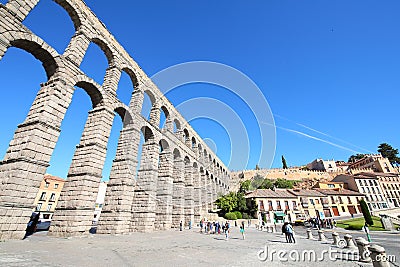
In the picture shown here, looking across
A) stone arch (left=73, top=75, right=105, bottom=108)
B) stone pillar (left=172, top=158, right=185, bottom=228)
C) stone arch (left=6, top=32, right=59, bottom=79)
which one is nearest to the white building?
stone pillar (left=172, top=158, right=185, bottom=228)

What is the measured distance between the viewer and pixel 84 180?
11.0 metres

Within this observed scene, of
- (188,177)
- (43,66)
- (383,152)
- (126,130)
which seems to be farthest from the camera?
(383,152)

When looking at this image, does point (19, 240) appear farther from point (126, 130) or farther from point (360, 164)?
point (360, 164)

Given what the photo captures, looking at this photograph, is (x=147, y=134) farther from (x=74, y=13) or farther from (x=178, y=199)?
(x=74, y=13)

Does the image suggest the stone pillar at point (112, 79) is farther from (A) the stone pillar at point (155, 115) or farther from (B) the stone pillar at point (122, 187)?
(A) the stone pillar at point (155, 115)

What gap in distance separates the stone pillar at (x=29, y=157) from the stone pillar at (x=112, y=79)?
388 cm

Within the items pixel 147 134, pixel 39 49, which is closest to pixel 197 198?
pixel 147 134

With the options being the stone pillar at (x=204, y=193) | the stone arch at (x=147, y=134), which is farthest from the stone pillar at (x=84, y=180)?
the stone pillar at (x=204, y=193)

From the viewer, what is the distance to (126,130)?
1620cm

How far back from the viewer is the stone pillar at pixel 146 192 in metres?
15.9

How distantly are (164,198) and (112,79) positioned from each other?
468 inches

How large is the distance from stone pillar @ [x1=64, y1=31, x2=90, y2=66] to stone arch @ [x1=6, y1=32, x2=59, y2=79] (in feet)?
3.06

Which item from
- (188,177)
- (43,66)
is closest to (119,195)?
(43,66)

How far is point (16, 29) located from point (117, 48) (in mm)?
7736
